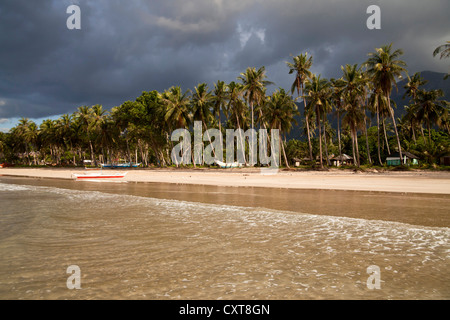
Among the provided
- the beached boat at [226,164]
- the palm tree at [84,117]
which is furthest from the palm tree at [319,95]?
the palm tree at [84,117]

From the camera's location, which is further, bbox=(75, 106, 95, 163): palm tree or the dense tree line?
bbox=(75, 106, 95, 163): palm tree

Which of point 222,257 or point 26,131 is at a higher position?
point 26,131

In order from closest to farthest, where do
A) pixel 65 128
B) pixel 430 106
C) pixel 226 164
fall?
pixel 430 106 → pixel 226 164 → pixel 65 128

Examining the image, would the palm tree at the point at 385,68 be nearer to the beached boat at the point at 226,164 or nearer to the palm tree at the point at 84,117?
the beached boat at the point at 226,164

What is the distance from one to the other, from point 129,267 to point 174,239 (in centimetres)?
160

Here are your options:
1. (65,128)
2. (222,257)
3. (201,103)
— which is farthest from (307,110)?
(65,128)

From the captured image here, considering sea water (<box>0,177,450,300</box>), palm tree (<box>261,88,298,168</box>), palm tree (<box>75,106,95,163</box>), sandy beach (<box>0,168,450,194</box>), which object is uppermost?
palm tree (<box>75,106,95,163</box>)

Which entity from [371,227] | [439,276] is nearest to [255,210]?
[371,227]

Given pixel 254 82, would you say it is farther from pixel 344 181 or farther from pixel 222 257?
pixel 222 257

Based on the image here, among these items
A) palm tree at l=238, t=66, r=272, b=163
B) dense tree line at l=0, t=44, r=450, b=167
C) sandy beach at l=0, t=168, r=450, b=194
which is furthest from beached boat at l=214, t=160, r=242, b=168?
sandy beach at l=0, t=168, r=450, b=194

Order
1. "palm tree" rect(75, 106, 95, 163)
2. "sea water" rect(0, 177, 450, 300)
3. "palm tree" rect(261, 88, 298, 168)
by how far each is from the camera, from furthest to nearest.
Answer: "palm tree" rect(75, 106, 95, 163) → "palm tree" rect(261, 88, 298, 168) → "sea water" rect(0, 177, 450, 300)

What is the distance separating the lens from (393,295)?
10.9ft

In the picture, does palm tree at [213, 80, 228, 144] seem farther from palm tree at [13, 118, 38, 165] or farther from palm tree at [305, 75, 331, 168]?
palm tree at [13, 118, 38, 165]
